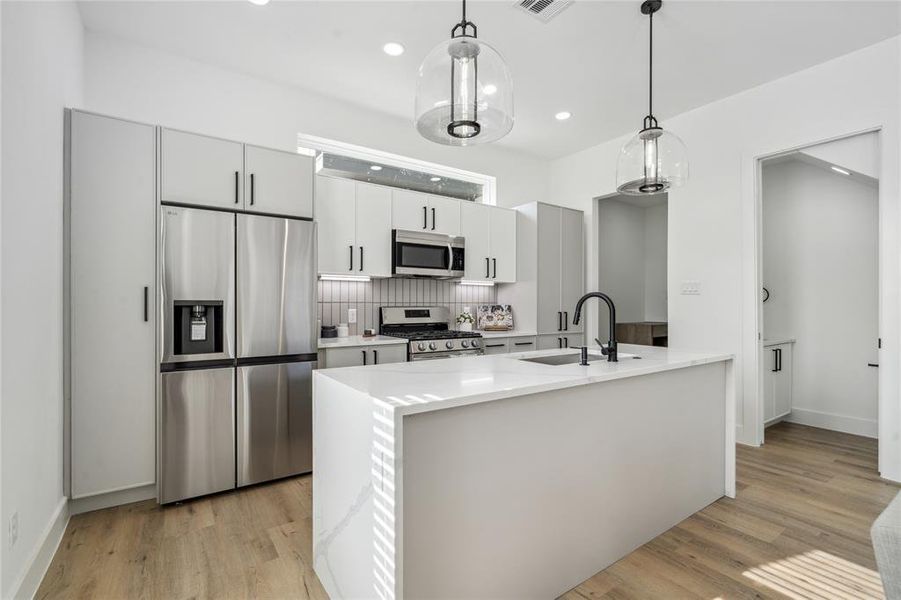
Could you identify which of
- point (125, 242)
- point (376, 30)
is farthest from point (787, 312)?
point (125, 242)

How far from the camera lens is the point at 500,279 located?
4668 mm

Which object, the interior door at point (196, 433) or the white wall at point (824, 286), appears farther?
Result: the white wall at point (824, 286)

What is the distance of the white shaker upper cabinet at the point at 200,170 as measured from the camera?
8.68ft

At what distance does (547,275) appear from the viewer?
472 cm

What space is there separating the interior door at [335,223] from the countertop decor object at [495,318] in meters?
1.68

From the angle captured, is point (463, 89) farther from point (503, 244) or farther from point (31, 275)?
point (503, 244)

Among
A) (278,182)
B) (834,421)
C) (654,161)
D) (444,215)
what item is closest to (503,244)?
(444,215)

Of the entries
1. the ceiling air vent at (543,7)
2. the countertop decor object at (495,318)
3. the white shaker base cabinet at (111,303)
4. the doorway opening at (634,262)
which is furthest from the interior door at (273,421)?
the doorway opening at (634,262)

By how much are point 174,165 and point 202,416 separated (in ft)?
4.96

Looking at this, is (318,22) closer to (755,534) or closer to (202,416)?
(202,416)

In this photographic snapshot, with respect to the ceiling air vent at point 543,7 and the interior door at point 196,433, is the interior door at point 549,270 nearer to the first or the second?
the ceiling air vent at point 543,7

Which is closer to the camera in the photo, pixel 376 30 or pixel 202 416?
pixel 202 416

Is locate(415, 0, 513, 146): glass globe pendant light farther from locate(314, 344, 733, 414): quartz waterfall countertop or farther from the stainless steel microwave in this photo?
the stainless steel microwave

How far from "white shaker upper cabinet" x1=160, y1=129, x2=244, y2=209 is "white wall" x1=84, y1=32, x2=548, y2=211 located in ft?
2.37
